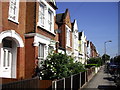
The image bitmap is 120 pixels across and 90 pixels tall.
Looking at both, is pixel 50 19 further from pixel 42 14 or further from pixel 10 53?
pixel 10 53

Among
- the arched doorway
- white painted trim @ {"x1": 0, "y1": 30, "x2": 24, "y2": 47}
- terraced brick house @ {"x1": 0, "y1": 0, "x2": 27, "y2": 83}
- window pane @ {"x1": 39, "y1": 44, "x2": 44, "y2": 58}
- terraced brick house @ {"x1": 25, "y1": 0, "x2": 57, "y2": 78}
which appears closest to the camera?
white painted trim @ {"x1": 0, "y1": 30, "x2": 24, "y2": 47}

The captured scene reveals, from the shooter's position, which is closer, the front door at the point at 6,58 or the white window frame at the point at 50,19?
the front door at the point at 6,58

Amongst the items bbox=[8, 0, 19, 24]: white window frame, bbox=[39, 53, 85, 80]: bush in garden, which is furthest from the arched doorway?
bbox=[39, 53, 85, 80]: bush in garden

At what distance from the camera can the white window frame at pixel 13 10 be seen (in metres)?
10.8

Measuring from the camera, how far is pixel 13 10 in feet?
36.8

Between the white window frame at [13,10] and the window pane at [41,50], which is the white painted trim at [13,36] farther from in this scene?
the window pane at [41,50]

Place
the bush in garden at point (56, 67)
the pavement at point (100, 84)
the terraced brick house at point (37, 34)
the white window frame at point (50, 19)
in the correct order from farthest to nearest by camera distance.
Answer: the white window frame at point (50, 19) → the pavement at point (100, 84) → the terraced brick house at point (37, 34) → the bush in garden at point (56, 67)

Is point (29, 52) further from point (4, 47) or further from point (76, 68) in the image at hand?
point (76, 68)

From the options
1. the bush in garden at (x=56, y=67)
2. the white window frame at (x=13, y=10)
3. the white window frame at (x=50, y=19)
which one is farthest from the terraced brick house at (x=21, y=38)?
the white window frame at (x=50, y=19)

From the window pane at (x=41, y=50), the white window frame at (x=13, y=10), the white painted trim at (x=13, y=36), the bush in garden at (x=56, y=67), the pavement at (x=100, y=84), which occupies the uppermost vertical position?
the white window frame at (x=13, y=10)

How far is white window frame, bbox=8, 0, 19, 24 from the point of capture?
425 inches

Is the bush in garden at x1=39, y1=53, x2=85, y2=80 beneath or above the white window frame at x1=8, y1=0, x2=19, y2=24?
beneath

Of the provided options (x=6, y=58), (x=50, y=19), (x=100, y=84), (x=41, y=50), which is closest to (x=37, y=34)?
(x=41, y=50)

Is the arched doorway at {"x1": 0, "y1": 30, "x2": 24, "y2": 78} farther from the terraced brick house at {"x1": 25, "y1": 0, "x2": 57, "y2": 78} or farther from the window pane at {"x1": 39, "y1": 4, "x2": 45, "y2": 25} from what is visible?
the window pane at {"x1": 39, "y1": 4, "x2": 45, "y2": 25}
